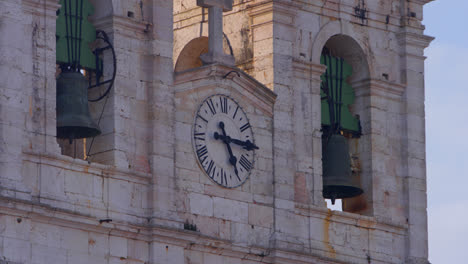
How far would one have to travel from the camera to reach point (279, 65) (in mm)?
43875

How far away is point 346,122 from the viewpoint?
45.7 m

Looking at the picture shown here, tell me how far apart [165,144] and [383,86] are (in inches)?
227

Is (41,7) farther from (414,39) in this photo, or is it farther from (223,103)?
(414,39)

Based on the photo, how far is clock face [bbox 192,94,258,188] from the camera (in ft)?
139

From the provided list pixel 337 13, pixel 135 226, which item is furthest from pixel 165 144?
pixel 337 13

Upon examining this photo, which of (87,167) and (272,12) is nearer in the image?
(87,167)

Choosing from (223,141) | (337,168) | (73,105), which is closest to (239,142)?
(223,141)

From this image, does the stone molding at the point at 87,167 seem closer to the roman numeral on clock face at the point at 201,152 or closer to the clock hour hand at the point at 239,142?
the roman numeral on clock face at the point at 201,152

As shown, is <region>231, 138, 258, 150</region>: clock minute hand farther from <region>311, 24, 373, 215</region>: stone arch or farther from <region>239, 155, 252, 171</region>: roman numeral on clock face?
<region>311, 24, 373, 215</region>: stone arch

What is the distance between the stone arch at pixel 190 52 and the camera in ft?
148

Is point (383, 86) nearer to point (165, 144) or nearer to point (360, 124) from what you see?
point (360, 124)

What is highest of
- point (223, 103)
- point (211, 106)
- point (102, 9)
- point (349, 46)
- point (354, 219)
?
point (349, 46)

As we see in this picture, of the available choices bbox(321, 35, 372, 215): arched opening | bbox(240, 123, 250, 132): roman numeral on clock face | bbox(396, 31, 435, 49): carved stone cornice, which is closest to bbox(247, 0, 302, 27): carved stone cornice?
bbox(321, 35, 372, 215): arched opening

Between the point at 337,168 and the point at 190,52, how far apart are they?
332 centimetres
